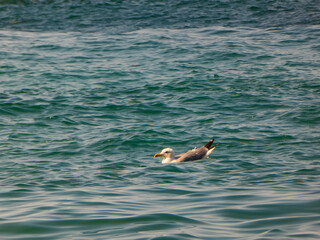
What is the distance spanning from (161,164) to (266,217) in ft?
15.1

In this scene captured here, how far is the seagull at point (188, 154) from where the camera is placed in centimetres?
1107

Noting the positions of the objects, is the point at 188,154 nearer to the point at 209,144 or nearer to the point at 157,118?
the point at 209,144

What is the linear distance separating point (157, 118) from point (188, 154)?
2.63 metres

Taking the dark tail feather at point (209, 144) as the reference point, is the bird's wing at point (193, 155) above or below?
below

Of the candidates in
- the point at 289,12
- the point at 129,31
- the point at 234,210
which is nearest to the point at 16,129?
the point at 234,210

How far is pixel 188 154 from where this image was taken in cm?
1146

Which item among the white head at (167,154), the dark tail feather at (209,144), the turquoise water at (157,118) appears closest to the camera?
the turquoise water at (157,118)

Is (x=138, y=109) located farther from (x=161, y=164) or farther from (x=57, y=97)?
(x=161, y=164)

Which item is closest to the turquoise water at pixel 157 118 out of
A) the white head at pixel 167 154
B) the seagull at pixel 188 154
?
the seagull at pixel 188 154

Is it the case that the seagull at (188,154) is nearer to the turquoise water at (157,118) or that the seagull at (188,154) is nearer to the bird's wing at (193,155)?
the bird's wing at (193,155)

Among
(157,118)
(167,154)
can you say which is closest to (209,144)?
(167,154)

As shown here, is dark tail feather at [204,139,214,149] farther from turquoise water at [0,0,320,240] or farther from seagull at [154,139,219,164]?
turquoise water at [0,0,320,240]

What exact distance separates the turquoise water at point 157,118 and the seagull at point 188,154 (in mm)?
193

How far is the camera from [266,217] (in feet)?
20.7
